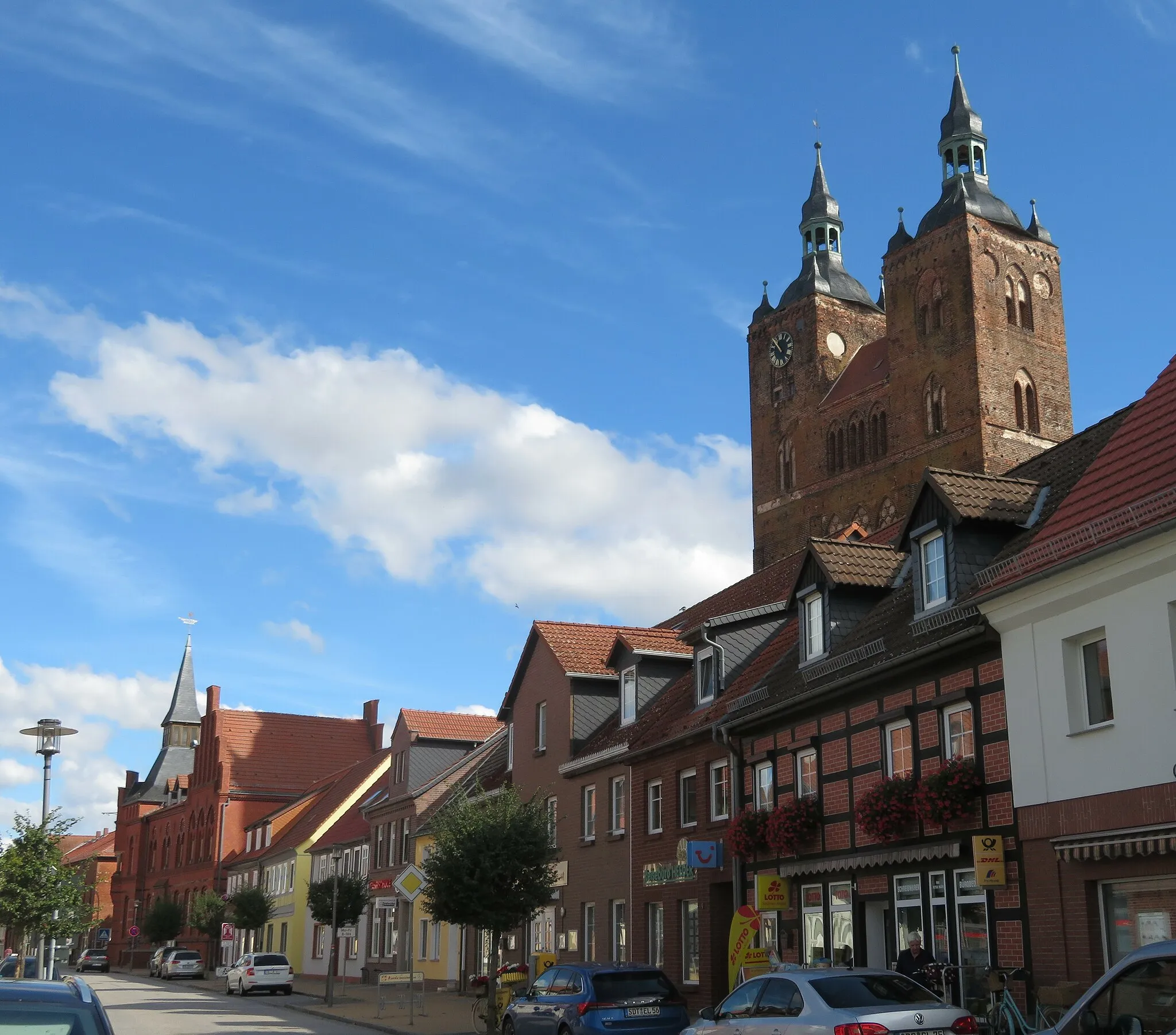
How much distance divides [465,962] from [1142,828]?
28.1 m

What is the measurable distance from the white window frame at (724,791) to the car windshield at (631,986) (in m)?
7.07

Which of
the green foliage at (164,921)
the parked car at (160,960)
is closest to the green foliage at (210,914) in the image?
the parked car at (160,960)

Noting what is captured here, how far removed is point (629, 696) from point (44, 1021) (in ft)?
89.8

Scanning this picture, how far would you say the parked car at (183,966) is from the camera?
2434 inches

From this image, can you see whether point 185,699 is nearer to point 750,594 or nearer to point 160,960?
point 160,960

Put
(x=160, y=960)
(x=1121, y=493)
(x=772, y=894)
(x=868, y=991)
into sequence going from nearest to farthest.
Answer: (x=868, y=991)
(x=1121, y=493)
(x=772, y=894)
(x=160, y=960)

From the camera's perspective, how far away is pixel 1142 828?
1524 centimetres

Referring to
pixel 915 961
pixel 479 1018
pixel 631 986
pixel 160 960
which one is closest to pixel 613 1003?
pixel 631 986

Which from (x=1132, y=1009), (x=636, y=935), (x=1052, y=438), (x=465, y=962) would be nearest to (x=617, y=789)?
(x=636, y=935)

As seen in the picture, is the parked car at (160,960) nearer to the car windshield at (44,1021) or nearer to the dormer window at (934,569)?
the dormer window at (934,569)

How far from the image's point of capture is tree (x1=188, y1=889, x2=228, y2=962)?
2596 inches

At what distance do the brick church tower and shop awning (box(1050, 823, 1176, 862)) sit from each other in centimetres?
5861

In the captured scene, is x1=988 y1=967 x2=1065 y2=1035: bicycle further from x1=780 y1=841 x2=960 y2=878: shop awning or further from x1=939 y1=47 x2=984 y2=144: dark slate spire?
→ x1=939 y1=47 x2=984 y2=144: dark slate spire

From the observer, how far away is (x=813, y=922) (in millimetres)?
23219
